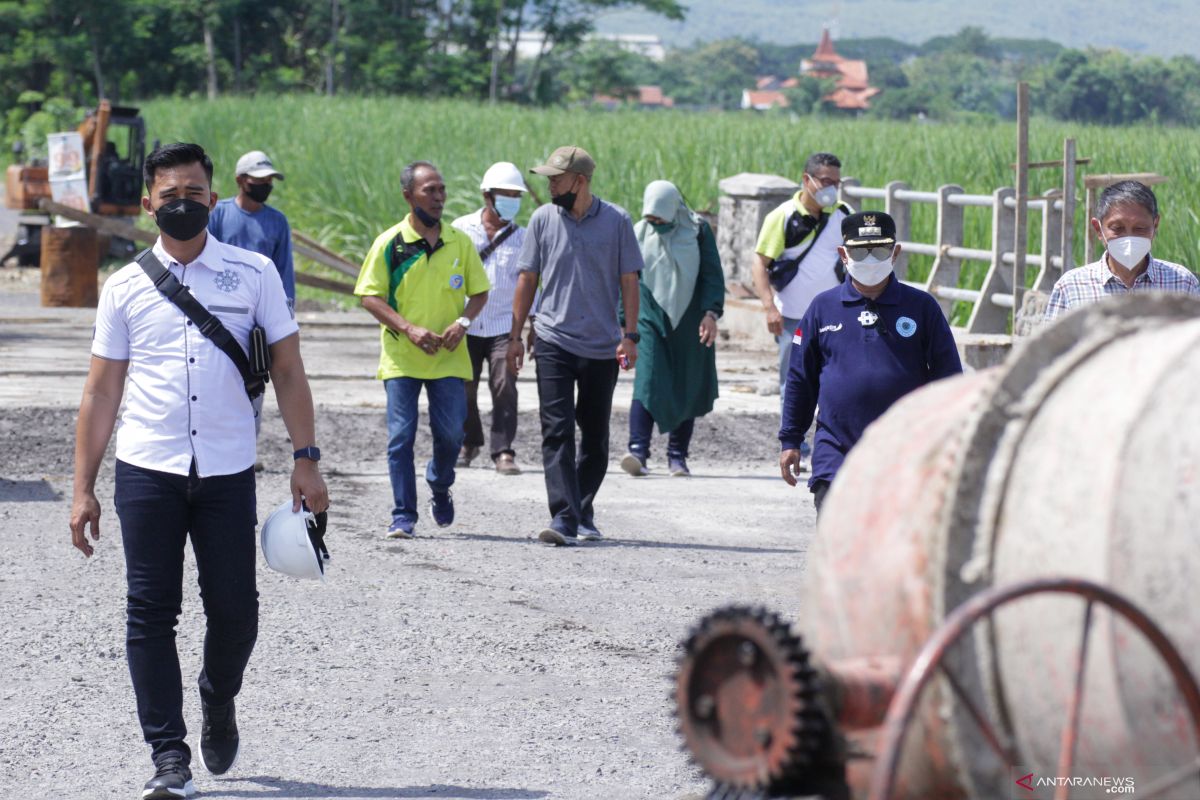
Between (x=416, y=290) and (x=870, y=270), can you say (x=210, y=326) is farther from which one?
(x=416, y=290)

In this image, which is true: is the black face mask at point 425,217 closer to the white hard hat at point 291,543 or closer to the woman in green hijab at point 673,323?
the woman in green hijab at point 673,323

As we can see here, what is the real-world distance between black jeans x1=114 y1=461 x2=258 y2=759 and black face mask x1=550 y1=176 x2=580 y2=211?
4089 millimetres

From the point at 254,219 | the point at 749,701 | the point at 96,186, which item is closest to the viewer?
the point at 749,701

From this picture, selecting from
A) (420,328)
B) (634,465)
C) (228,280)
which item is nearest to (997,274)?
(634,465)

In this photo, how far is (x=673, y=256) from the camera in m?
11.4

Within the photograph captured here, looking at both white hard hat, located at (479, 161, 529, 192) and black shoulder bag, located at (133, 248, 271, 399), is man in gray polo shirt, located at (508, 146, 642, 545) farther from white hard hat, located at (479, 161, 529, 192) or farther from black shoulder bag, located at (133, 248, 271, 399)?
black shoulder bag, located at (133, 248, 271, 399)

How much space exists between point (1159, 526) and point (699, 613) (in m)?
4.89

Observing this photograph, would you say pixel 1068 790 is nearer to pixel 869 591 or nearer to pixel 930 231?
pixel 869 591

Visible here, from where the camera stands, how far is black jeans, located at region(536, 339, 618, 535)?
907 cm

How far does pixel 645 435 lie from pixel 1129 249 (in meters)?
5.46

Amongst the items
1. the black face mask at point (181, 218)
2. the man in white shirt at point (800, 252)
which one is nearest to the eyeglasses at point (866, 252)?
the black face mask at point (181, 218)

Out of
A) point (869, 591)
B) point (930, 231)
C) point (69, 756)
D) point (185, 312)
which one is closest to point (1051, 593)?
point (869, 591)

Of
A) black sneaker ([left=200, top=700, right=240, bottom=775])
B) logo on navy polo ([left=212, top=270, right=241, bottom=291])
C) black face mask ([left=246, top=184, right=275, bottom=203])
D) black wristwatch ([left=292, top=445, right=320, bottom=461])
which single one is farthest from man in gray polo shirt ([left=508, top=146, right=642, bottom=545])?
logo on navy polo ([left=212, top=270, right=241, bottom=291])

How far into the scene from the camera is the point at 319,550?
18.5 feet
